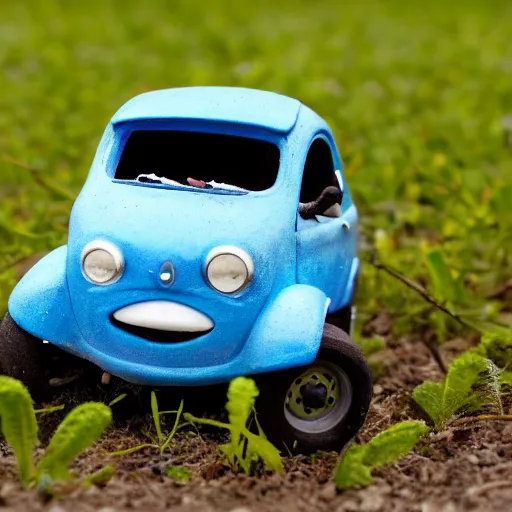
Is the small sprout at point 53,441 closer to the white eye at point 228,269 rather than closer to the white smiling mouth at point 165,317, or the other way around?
the white smiling mouth at point 165,317

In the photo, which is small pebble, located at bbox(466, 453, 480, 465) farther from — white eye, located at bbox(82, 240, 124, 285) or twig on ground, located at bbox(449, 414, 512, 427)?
white eye, located at bbox(82, 240, 124, 285)

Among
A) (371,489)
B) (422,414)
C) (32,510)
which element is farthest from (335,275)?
(32,510)

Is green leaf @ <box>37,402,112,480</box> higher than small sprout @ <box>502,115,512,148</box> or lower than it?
lower

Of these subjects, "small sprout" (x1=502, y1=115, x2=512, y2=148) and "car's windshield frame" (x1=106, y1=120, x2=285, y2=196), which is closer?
"car's windshield frame" (x1=106, y1=120, x2=285, y2=196)

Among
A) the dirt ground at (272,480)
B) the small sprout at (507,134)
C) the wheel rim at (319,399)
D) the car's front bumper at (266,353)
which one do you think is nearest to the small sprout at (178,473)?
the dirt ground at (272,480)

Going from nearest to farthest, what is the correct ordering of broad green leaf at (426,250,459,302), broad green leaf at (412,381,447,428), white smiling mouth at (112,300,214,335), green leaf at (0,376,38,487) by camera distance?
green leaf at (0,376,38,487), white smiling mouth at (112,300,214,335), broad green leaf at (412,381,447,428), broad green leaf at (426,250,459,302)

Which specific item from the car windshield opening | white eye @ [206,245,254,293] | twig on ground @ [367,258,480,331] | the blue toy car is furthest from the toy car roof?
twig on ground @ [367,258,480,331]

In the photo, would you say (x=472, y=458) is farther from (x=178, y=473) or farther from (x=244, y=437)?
(x=178, y=473)

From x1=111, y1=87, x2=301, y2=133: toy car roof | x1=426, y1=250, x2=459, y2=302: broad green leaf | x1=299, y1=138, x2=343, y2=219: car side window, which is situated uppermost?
x1=111, y1=87, x2=301, y2=133: toy car roof

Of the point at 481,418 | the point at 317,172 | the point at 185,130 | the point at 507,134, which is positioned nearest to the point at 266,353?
the point at 481,418
